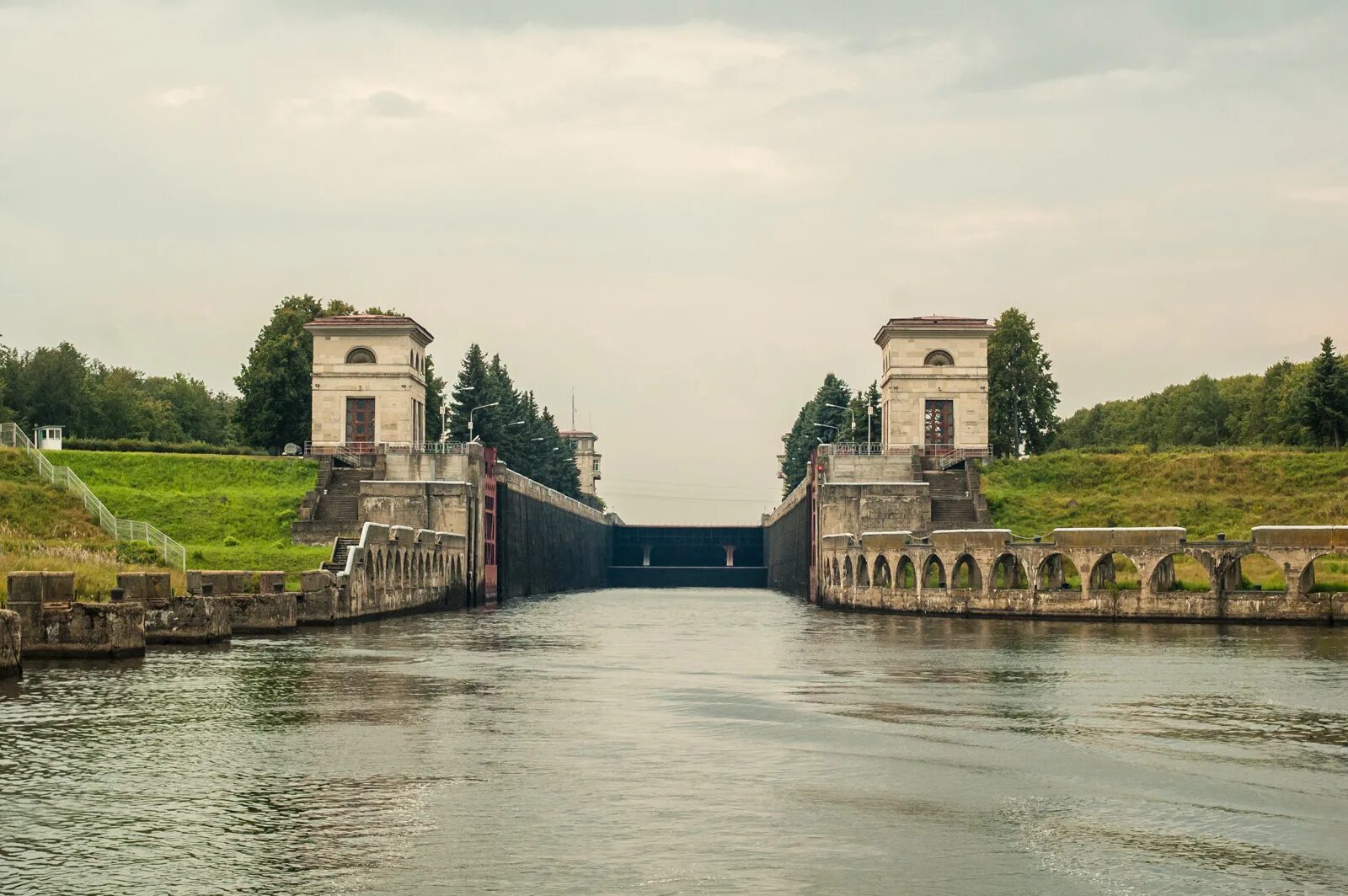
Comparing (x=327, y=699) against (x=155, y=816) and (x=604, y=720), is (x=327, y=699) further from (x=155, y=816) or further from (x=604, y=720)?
(x=155, y=816)

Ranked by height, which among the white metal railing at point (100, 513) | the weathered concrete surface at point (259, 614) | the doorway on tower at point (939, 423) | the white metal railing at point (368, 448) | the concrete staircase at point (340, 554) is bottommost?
the weathered concrete surface at point (259, 614)

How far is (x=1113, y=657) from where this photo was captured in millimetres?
41406

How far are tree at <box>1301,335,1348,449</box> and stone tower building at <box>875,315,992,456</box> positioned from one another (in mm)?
22268

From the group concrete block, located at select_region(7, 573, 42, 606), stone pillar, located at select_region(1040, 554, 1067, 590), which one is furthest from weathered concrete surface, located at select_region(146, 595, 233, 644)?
stone pillar, located at select_region(1040, 554, 1067, 590)

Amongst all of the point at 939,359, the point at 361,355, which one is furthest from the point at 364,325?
the point at 939,359

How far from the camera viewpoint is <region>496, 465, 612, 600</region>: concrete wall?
9700 centimetres

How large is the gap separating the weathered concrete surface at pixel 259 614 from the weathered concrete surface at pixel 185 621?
16.5 feet

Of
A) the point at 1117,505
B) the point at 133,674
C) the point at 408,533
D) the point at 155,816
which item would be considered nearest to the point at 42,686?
the point at 133,674

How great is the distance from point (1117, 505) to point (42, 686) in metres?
59.5

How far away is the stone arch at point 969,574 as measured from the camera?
6462cm

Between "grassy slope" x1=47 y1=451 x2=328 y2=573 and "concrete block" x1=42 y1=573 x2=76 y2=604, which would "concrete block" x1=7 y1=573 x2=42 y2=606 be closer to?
"concrete block" x1=42 y1=573 x2=76 y2=604

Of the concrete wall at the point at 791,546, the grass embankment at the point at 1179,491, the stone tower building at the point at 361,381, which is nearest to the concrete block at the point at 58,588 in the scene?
the grass embankment at the point at 1179,491

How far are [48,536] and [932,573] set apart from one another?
129 feet

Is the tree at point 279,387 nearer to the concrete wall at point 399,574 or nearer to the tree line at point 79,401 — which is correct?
the tree line at point 79,401
